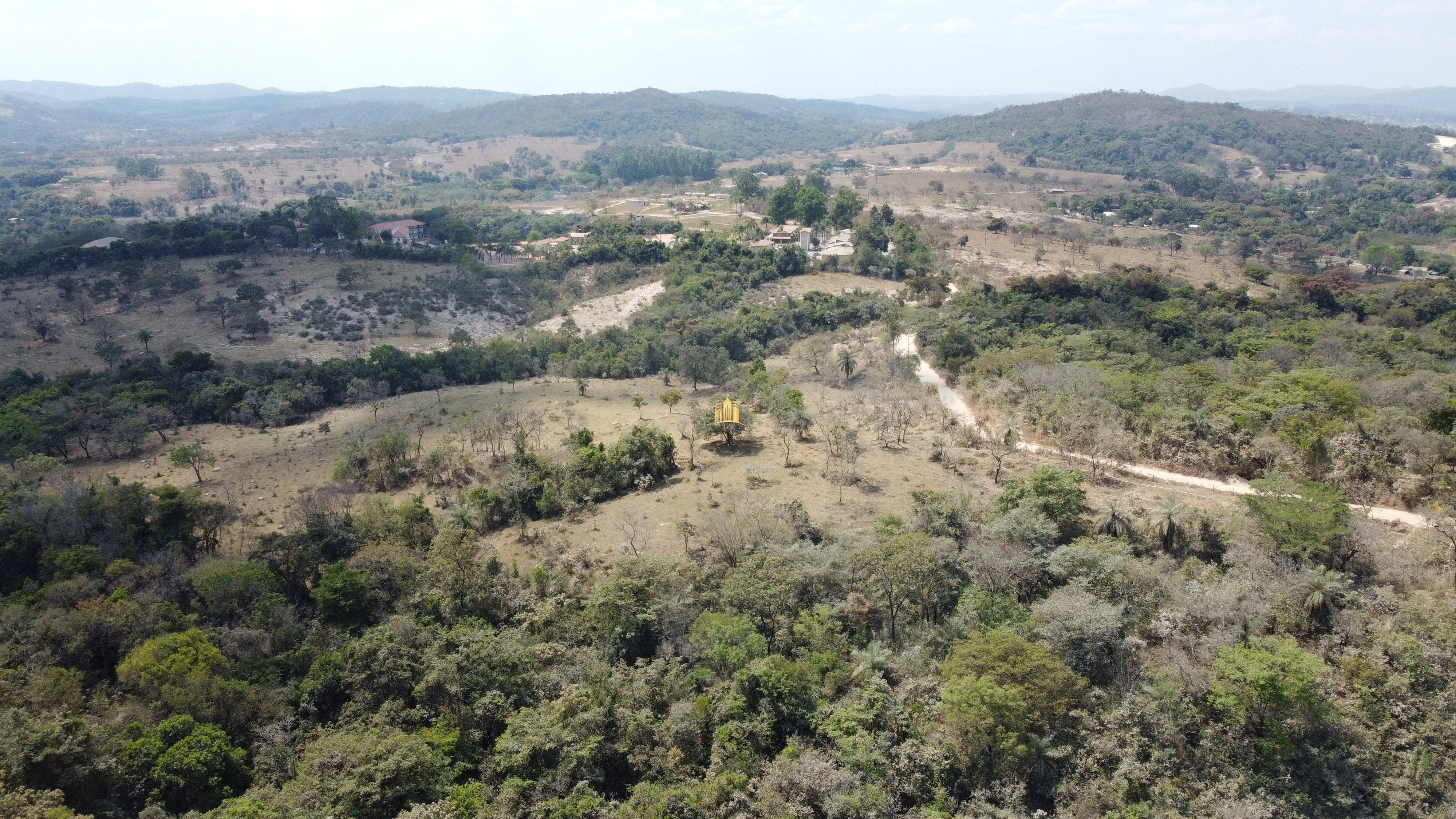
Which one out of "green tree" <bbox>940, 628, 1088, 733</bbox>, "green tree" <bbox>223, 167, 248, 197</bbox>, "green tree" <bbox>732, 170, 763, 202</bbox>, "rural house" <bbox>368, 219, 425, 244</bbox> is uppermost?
"green tree" <bbox>223, 167, 248, 197</bbox>

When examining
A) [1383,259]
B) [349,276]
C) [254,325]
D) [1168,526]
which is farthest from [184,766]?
[1383,259]

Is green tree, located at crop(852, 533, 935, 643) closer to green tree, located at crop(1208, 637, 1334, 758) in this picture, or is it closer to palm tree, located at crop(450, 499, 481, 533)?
green tree, located at crop(1208, 637, 1334, 758)

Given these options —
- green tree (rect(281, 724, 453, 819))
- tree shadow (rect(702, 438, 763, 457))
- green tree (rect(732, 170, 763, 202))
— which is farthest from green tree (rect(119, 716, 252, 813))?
green tree (rect(732, 170, 763, 202))

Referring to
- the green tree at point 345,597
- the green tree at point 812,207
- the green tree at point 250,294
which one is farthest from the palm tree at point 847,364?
the green tree at point 250,294

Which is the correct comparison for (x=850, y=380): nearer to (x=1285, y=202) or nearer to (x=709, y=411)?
(x=709, y=411)

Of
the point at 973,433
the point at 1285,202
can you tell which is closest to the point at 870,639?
the point at 973,433

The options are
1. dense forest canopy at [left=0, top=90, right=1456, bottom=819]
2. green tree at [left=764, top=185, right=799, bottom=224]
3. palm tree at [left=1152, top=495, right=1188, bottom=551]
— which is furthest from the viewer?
green tree at [left=764, top=185, right=799, bottom=224]

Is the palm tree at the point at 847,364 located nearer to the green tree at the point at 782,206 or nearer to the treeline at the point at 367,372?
the treeline at the point at 367,372

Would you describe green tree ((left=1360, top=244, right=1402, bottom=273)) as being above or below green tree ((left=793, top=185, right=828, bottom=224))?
below
